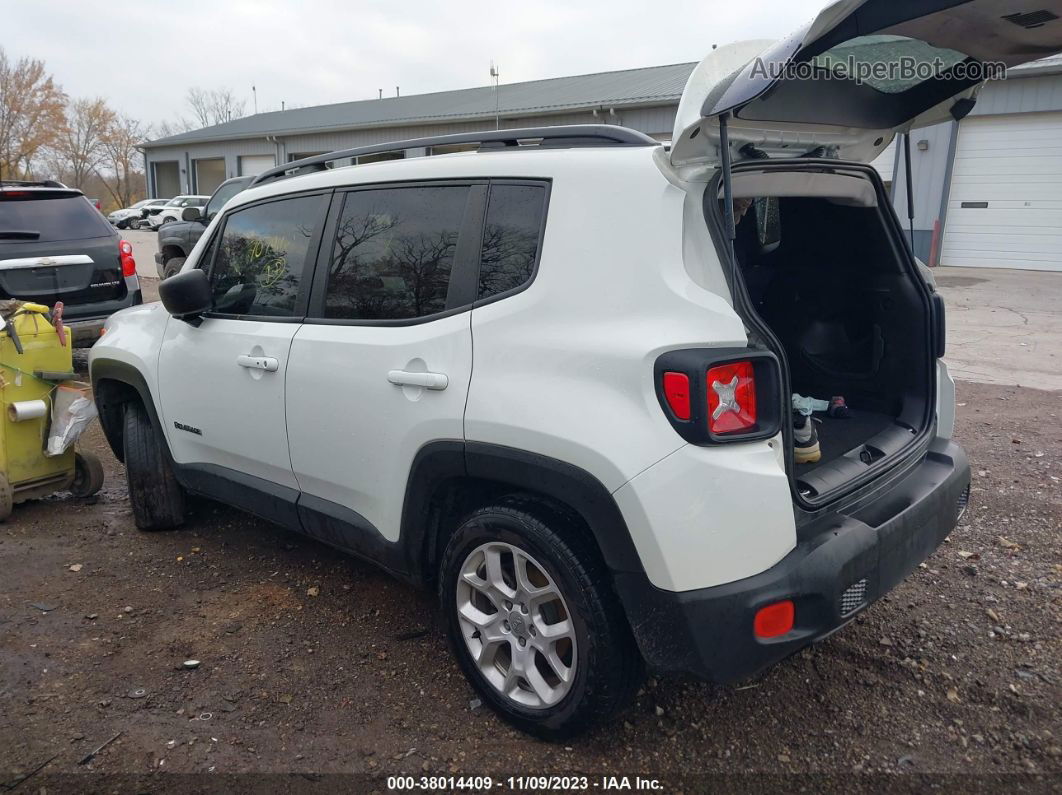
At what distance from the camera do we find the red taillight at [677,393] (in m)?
2.12

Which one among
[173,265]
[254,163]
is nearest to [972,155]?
[173,265]

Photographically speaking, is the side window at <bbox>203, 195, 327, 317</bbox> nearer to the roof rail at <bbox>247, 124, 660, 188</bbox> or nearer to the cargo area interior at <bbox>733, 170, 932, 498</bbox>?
the roof rail at <bbox>247, 124, 660, 188</bbox>

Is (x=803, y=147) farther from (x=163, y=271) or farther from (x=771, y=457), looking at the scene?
(x=163, y=271)

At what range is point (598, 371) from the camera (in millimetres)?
2252

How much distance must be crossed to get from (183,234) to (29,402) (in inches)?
336

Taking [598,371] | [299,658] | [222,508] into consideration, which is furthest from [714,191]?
[222,508]

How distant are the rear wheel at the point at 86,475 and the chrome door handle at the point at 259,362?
1969 millimetres

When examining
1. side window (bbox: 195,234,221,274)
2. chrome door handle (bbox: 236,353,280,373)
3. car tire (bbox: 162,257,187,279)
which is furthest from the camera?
car tire (bbox: 162,257,187,279)

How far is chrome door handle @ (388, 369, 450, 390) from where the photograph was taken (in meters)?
2.61

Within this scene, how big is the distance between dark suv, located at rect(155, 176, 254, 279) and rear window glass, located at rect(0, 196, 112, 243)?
13.3 feet

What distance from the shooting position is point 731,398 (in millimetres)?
2178

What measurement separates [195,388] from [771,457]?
2.64 meters

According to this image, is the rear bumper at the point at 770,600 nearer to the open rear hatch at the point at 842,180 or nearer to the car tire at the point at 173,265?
the open rear hatch at the point at 842,180

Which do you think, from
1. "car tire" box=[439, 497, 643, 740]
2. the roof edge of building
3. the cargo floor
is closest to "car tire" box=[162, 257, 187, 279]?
"car tire" box=[439, 497, 643, 740]
